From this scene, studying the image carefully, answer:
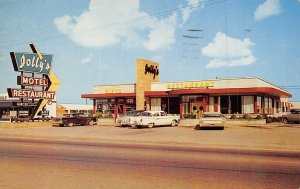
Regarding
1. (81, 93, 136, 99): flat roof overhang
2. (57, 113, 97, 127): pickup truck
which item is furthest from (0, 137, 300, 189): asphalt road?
(81, 93, 136, 99): flat roof overhang

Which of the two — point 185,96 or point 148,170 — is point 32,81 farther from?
point 148,170

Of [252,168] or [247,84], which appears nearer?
[252,168]

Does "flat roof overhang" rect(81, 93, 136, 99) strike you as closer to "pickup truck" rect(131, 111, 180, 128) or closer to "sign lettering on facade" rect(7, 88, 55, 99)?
"sign lettering on facade" rect(7, 88, 55, 99)

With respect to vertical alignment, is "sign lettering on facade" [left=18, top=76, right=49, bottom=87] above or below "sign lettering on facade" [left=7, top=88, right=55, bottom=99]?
above

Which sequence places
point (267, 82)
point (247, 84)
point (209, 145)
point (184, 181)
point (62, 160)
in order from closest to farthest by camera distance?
point (184, 181)
point (62, 160)
point (209, 145)
point (247, 84)
point (267, 82)

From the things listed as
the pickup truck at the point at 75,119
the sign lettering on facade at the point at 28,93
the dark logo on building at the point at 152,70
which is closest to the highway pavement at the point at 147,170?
the pickup truck at the point at 75,119

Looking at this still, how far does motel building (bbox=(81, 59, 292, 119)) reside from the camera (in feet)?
118

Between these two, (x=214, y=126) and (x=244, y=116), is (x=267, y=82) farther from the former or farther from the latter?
(x=214, y=126)

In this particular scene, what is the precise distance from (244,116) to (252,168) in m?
23.5

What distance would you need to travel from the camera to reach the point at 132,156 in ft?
40.4

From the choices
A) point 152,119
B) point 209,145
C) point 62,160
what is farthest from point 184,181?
point 152,119

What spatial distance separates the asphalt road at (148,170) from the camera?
25.6 ft

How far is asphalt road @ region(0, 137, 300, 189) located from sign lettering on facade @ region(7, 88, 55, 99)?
25418 mm

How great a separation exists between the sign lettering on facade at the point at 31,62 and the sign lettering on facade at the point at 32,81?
0.94 meters
